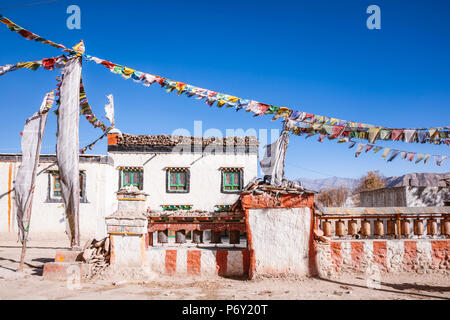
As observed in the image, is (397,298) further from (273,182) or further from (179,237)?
(179,237)

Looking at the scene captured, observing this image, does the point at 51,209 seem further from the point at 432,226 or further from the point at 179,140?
the point at 432,226

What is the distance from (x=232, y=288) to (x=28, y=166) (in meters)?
6.16

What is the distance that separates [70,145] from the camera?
27.2 feet

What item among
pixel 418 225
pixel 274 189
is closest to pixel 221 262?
pixel 274 189

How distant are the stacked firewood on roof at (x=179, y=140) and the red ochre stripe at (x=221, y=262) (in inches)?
497

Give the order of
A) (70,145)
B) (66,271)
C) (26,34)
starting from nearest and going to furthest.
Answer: (66,271)
(70,145)
(26,34)

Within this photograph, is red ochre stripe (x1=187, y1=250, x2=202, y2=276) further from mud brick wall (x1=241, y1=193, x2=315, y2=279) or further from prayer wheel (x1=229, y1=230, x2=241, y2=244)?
mud brick wall (x1=241, y1=193, x2=315, y2=279)

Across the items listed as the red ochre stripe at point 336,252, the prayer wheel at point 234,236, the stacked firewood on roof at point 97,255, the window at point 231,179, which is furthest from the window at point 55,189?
the red ochre stripe at point 336,252

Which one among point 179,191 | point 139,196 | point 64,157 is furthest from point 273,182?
point 179,191

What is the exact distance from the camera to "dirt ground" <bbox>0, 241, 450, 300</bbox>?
5820 millimetres

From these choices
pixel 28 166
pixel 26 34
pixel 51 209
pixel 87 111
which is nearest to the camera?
pixel 26 34

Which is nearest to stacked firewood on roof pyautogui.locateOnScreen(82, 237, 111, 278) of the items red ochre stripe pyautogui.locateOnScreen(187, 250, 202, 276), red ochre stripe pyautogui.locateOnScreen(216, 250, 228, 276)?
red ochre stripe pyautogui.locateOnScreen(187, 250, 202, 276)

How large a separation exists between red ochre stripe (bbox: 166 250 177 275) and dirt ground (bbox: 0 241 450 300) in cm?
15

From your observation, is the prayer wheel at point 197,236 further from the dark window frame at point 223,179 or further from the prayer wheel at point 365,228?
the dark window frame at point 223,179
